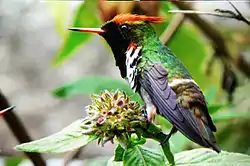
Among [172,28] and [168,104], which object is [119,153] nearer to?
A: [168,104]

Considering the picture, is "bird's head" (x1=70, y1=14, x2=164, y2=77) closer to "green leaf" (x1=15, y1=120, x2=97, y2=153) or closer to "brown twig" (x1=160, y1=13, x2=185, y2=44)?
"green leaf" (x1=15, y1=120, x2=97, y2=153)

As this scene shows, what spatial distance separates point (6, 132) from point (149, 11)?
5.90ft

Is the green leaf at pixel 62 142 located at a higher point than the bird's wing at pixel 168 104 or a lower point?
lower

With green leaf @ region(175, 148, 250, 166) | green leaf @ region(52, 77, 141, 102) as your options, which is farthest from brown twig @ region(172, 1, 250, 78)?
green leaf @ region(175, 148, 250, 166)

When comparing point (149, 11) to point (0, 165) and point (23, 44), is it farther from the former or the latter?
point (23, 44)

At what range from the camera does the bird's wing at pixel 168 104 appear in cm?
40

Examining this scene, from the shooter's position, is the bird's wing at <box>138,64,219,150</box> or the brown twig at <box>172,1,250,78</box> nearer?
the bird's wing at <box>138,64,219,150</box>

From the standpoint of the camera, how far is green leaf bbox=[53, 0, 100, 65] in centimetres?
101

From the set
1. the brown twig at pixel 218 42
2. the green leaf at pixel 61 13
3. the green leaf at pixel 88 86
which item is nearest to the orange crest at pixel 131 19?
the green leaf at pixel 88 86

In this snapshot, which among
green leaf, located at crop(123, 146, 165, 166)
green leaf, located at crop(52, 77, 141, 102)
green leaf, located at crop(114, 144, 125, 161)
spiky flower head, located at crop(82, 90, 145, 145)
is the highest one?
spiky flower head, located at crop(82, 90, 145, 145)

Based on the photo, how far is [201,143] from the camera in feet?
1.27

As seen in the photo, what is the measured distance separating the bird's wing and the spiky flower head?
1.2 inches

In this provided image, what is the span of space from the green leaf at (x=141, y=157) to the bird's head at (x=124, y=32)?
0.23 ft

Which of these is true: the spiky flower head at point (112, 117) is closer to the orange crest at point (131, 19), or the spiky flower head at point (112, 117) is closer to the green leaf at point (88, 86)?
the orange crest at point (131, 19)
